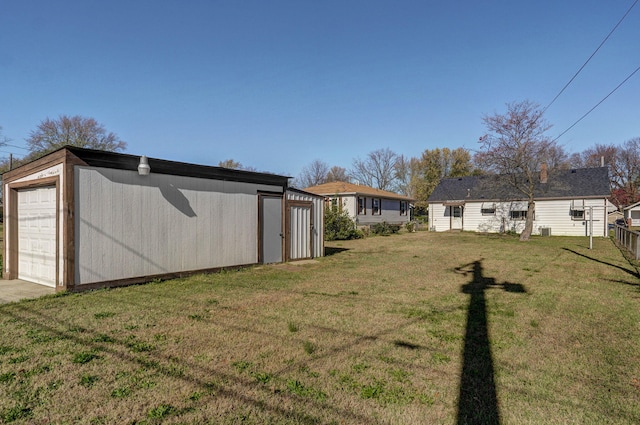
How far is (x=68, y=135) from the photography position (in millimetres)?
33031

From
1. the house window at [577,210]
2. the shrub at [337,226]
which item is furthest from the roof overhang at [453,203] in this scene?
the shrub at [337,226]

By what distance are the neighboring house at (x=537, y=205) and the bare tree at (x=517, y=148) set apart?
1215 millimetres

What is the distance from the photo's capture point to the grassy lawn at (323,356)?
2656mm

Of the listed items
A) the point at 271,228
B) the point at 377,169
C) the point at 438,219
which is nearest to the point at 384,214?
the point at 438,219

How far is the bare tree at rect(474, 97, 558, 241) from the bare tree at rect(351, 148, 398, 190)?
1140 inches

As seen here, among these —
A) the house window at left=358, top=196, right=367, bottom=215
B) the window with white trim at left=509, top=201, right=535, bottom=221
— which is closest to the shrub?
the house window at left=358, top=196, right=367, bottom=215

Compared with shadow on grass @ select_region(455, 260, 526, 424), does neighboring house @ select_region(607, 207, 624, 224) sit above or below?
above

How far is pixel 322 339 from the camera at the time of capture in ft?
13.6

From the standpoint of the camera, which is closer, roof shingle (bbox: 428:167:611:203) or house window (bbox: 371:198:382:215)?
roof shingle (bbox: 428:167:611:203)

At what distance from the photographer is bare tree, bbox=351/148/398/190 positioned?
166 feet

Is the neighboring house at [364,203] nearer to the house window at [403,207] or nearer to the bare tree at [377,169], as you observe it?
the house window at [403,207]

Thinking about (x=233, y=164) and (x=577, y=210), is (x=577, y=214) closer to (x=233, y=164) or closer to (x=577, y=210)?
(x=577, y=210)

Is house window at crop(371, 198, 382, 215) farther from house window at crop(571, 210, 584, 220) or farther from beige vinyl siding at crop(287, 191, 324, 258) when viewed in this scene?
beige vinyl siding at crop(287, 191, 324, 258)

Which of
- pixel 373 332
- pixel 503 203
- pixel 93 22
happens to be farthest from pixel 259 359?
pixel 503 203
